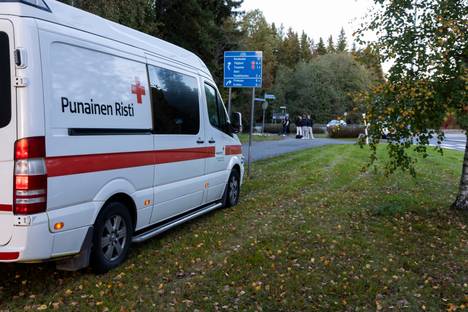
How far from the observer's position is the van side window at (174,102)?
5785 millimetres

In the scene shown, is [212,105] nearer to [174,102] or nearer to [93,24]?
[174,102]

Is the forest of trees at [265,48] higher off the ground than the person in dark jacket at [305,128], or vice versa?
the forest of trees at [265,48]

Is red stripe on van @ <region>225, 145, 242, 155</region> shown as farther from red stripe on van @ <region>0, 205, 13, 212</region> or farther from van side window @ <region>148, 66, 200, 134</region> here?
red stripe on van @ <region>0, 205, 13, 212</region>

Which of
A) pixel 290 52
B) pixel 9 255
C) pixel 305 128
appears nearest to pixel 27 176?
pixel 9 255

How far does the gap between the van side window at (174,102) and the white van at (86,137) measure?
0.6 inches

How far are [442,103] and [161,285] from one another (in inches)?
183

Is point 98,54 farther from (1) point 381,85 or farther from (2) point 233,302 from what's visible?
(1) point 381,85

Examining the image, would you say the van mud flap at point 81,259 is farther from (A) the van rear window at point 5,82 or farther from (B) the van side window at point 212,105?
(B) the van side window at point 212,105

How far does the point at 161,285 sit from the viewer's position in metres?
4.60

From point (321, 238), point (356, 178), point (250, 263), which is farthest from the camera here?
point (356, 178)

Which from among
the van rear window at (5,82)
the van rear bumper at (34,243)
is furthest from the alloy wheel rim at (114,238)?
the van rear window at (5,82)

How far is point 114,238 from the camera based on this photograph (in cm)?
504

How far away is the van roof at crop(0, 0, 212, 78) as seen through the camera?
3979 millimetres

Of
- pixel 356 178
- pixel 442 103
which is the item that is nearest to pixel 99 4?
pixel 356 178
